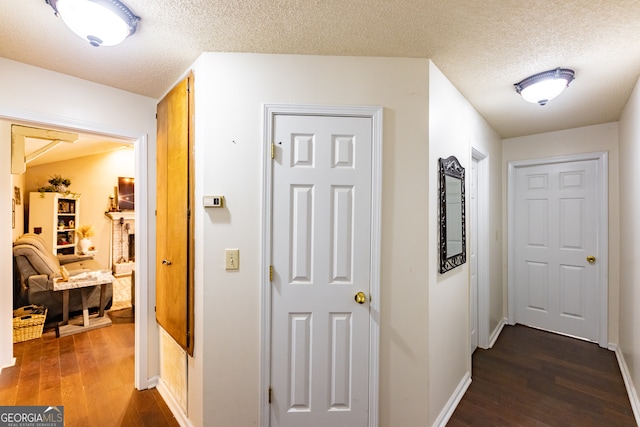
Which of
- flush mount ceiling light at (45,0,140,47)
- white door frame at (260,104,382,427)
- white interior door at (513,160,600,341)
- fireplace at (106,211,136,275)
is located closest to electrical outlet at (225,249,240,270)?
white door frame at (260,104,382,427)

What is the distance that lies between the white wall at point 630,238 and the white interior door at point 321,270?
2.06m

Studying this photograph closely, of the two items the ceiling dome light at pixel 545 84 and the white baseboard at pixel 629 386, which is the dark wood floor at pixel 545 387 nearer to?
the white baseboard at pixel 629 386

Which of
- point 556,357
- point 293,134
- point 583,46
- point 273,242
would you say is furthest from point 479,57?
point 556,357

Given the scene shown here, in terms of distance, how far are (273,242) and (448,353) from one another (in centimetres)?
151

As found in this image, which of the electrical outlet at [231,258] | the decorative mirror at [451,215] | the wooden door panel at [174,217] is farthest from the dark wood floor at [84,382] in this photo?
the decorative mirror at [451,215]

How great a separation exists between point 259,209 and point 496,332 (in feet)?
10.5

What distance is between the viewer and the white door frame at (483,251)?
2.76 meters

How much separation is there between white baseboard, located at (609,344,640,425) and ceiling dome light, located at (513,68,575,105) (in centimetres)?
225

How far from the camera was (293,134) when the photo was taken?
1561 mm

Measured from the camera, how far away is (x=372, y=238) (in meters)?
1.58

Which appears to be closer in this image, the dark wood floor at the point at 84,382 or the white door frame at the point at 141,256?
the dark wood floor at the point at 84,382

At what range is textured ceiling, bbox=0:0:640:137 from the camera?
123cm

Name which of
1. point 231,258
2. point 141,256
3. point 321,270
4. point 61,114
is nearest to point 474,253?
point 321,270

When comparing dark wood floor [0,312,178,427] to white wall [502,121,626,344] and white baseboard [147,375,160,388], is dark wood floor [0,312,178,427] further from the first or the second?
white wall [502,121,626,344]
